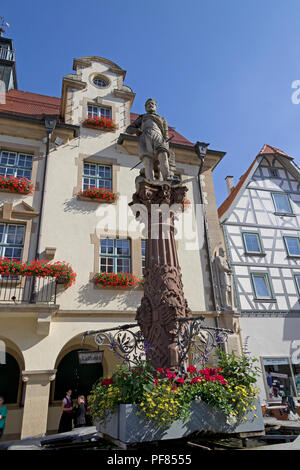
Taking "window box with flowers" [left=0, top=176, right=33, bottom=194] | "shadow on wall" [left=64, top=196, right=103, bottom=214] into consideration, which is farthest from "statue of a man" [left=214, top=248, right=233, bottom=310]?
"window box with flowers" [left=0, top=176, right=33, bottom=194]

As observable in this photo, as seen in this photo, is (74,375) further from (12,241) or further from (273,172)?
(273,172)

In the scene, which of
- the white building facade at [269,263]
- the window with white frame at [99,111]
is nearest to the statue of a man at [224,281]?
the white building facade at [269,263]

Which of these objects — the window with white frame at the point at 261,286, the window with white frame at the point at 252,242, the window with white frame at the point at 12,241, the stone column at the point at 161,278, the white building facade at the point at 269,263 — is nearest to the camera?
the stone column at the point at 161,278

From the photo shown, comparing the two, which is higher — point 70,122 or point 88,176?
point 70,122

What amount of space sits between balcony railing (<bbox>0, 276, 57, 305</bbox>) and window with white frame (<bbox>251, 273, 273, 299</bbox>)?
8.18 metres

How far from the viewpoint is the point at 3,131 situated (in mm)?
11633

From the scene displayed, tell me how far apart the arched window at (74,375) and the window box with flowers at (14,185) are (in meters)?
6.06

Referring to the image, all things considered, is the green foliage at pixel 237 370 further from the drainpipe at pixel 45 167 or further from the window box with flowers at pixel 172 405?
the drainpipe at pixel 45 167

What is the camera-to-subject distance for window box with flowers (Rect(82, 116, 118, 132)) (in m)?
12.8

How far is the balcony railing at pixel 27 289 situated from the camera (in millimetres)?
8914

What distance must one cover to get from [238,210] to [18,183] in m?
9.65

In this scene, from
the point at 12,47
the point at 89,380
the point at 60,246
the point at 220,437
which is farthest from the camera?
the point at 12,47
